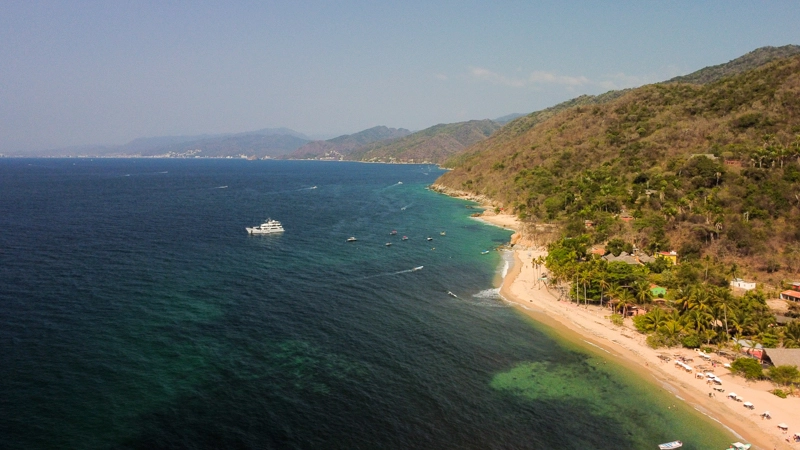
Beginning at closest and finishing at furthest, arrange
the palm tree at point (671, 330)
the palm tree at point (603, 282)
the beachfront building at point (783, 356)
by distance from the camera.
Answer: the beachfront building at point (783, 356)
the palm tree at point (671, 330)
the palm tree at point (603, 282)

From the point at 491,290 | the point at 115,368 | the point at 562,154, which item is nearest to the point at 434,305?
the point at 491,290

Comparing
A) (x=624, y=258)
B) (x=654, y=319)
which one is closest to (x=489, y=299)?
(x=654, y=319)

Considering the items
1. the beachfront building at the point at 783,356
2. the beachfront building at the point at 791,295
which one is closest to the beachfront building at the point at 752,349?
the beachfront building at the point at 783,356

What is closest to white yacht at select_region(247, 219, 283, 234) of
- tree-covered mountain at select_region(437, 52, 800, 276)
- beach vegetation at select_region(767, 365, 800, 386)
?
tree-covered mountain at select_region(437, 52, 800, 276)

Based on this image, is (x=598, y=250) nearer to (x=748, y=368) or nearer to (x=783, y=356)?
(x=783, y=356)

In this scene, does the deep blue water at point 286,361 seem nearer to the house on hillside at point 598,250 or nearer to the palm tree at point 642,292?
the palm tree at point 642,292

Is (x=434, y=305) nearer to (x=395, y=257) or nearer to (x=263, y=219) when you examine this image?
(x=395, y=257)

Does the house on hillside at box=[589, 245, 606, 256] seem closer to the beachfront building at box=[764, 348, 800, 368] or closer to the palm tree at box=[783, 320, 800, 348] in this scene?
the palm tree at box=[783, 320, 800, 348]
